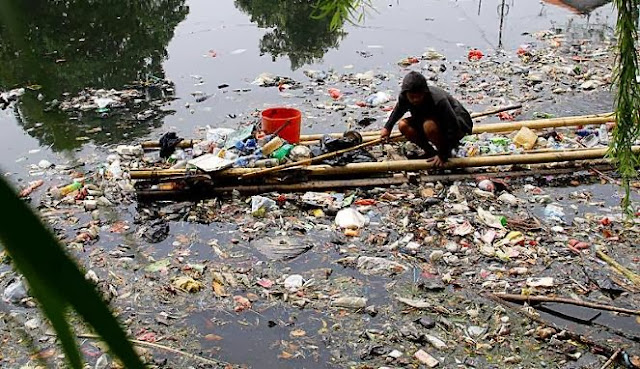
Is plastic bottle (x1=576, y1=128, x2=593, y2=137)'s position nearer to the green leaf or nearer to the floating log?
the floating log

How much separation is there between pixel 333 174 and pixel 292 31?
4.71 metres

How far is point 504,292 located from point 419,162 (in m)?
1.27

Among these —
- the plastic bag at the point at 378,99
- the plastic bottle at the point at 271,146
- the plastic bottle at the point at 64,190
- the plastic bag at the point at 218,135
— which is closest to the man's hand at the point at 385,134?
the plastic bottle at the point at 271,146

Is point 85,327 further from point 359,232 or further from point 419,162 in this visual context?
point 419,162

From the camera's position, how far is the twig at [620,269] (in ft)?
10.4

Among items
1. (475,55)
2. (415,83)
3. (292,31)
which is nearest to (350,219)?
(415,83)

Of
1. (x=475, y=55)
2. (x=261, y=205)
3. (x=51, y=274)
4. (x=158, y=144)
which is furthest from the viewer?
(x=475, y=55)

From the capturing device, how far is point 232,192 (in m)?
4.09

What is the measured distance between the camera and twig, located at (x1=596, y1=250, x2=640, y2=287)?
10.4 feet

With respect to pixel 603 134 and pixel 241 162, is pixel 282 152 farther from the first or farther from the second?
pixel 603 134

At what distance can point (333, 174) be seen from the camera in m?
4.17

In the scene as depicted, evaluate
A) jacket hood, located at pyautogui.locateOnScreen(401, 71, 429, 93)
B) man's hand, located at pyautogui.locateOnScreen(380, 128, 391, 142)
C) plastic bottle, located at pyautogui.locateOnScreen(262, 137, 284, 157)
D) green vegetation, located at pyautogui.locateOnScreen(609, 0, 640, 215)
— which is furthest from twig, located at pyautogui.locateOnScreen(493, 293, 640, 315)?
plastic bottle, located at pyautogui.locateOnScreen(262, 137, 284, 157)

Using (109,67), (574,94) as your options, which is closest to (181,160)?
(109,67)

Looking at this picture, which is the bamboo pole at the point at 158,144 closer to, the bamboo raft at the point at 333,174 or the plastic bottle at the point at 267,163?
the bamboo raft at the point at 333,174
